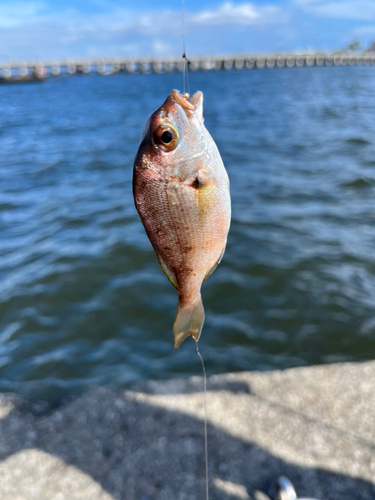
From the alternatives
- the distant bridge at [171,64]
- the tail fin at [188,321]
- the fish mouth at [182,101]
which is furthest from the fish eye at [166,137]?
the distant bridge at [171,64]

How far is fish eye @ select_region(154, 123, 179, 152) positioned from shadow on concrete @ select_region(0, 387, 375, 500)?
8.28 feet

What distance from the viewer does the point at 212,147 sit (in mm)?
1626

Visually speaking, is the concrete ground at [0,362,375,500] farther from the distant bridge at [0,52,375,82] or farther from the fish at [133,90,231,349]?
the distant bridge at [0,52,375,82]

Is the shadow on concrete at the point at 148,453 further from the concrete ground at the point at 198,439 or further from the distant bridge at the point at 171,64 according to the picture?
the distant bridge at the point at 171,64

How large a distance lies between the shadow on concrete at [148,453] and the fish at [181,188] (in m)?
2.00

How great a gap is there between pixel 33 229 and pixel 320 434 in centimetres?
722

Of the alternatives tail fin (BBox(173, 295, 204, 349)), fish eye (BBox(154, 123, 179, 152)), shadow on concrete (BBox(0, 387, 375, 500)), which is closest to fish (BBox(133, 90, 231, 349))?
fish eye (BBox(154, 123, 179, 152))

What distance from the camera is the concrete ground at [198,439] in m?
2.93

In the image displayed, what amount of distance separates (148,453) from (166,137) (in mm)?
2649

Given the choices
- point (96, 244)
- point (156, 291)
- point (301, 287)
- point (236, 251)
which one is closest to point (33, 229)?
point (96, 244)

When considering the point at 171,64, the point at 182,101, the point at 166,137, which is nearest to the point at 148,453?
the point at 166,137

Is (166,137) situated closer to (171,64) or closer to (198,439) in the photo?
(198,439)

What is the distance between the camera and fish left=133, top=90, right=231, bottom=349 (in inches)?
61.5

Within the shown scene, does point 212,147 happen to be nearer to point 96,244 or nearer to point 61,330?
point 61,330
